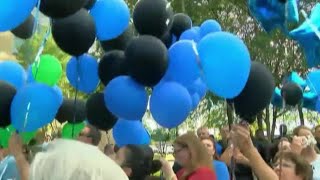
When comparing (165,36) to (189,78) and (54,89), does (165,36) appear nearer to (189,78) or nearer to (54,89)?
(189,78)

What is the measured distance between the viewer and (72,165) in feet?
6.18

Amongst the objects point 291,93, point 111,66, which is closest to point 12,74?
point 111,66

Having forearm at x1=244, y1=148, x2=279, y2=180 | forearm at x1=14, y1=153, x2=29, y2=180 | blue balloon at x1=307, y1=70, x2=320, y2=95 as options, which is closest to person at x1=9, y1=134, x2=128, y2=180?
forearm at x1=14, y1=153, x2=29, y2=180

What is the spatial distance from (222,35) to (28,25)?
145 centimetres

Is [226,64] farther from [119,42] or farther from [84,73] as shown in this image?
[84,73]

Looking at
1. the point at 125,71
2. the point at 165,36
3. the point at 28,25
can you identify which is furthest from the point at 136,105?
the point at 28,25

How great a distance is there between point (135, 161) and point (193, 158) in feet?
1.47

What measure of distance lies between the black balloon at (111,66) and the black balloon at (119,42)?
0.46ft

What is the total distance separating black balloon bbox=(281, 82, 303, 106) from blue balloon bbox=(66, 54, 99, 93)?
178 cm

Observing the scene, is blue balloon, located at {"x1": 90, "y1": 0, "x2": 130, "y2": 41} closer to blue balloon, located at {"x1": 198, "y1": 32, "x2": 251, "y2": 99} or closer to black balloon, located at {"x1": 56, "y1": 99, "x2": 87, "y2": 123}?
black balloon, located at {"x1": 56, "y1": 99, "x2": 87, "y2": 123}

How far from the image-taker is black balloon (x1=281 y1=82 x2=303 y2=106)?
5781mm

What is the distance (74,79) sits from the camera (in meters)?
4.99

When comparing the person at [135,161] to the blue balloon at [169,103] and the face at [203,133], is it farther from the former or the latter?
the face at [203,133]

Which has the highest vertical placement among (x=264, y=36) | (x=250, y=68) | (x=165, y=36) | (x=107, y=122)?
(x=264, y=36)
